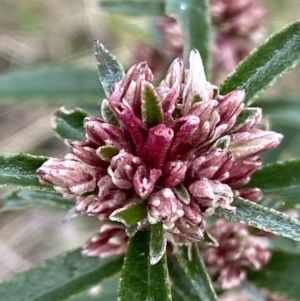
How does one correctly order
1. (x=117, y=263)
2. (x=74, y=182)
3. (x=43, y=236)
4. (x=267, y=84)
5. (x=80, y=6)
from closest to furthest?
(x=74, y=182) < (x=267, y=84) < (x=117, y=263) < (x=43, y=236) < (x=80, y=6)

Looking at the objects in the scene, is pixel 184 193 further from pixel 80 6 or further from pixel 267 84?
pixel 80 6

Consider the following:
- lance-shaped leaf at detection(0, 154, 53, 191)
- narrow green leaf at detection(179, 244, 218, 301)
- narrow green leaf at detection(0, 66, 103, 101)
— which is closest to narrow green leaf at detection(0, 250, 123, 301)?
narrow green leaf at detection(179, 244, 218, 301)

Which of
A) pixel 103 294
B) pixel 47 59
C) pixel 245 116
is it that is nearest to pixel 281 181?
pixel 245 116

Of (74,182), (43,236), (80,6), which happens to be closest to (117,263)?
(74,182)

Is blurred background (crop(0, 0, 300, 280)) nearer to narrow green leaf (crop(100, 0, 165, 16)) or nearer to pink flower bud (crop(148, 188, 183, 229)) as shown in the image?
narrow green leaf (crop(100, 0, 165, 16))

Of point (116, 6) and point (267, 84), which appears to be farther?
point (116, 6)

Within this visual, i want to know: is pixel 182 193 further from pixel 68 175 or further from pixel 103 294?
pixel 103 294
